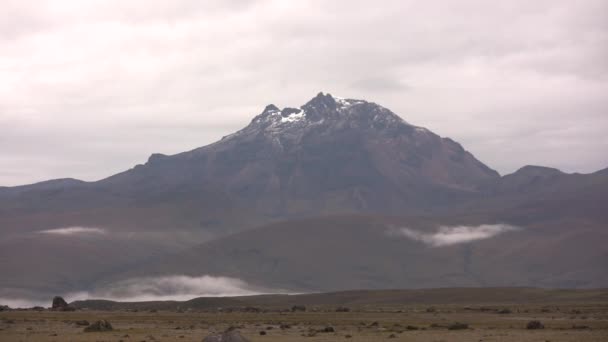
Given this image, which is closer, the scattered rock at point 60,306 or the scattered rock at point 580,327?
the scattered rock at point 580,327

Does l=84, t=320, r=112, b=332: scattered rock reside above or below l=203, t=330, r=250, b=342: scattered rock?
above

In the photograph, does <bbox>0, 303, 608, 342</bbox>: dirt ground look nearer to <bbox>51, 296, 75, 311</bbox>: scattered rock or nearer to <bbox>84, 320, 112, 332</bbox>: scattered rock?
<bbox>84, 320, 112, 332</bbox>: scattered rock

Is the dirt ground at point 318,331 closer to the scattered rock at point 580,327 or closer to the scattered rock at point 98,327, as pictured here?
the scattered rock at point 580,327

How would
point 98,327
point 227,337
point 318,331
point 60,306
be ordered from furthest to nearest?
point 60,306 → point 98,327 → point 318,331 → point 227,337

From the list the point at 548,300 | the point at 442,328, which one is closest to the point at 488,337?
the point at 442,328

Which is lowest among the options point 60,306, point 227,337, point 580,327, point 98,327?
point 227,337

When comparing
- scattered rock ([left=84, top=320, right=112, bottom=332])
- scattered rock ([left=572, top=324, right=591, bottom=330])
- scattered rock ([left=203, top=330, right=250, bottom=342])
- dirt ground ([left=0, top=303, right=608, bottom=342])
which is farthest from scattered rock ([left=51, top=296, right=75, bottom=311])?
scattered rock ([left=203, top=330, right=250, bottom=342])

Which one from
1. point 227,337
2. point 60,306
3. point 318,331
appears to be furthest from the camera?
point 60,306

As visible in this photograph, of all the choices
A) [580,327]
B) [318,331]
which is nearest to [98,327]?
[318,331]

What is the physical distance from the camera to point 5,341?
243ft

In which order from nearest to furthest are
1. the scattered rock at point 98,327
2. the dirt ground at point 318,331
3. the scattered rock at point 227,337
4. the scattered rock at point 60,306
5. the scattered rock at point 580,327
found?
the scattered rock at point 227,337
the dirt ground at point 318,331
the scattered rock at point 98,327
the scattered rock at point 580,327
the scattered rock at point 60,306

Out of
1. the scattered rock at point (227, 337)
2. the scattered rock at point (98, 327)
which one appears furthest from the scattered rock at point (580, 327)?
the scattered rock at point (98, 327)

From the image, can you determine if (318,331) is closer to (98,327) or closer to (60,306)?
(98,327)

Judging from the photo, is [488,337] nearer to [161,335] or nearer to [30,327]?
[161,335]
